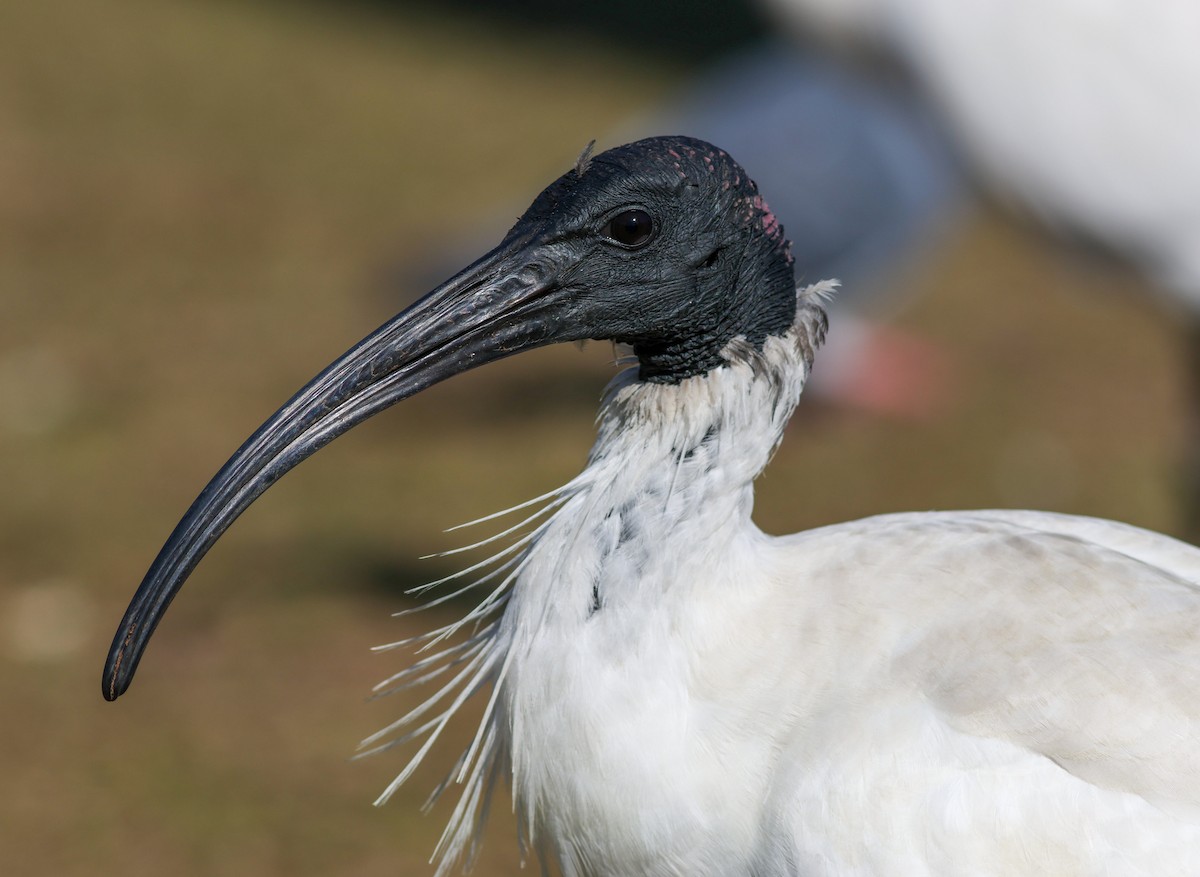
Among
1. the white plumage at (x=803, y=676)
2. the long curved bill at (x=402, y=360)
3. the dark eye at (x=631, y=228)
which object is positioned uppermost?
the dark eye at (x=631, y=228)

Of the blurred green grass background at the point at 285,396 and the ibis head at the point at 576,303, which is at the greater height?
the blurred green grass background at the point at 285,396

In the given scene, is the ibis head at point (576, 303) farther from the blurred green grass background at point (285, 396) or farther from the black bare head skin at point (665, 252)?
the blurred green grass background at point (285, 396)

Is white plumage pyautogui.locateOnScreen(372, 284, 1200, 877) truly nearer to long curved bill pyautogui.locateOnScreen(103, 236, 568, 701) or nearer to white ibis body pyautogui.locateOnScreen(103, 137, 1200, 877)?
white ibis body pyautogui.locateOnScreen(103, 137, 1200, 877)

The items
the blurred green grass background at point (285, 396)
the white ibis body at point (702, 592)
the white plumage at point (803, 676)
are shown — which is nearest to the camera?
the white plumage at point (803, 676)

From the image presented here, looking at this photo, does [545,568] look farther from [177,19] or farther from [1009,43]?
[177,19]

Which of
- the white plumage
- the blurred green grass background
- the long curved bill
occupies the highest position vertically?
the blurred green grass background

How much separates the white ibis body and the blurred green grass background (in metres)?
1.82

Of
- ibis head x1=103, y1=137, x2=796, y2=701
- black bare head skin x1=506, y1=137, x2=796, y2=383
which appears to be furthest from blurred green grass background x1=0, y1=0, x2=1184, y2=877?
black bare head skin x1=506, y1=137, x2=796, y2=383

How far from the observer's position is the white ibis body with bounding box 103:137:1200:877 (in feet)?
7.87

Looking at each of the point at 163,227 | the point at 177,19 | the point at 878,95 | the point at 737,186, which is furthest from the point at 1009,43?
the point at 177,19

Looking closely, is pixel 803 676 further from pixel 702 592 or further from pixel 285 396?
pixel 285 396

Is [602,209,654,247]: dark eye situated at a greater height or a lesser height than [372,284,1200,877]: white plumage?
greater

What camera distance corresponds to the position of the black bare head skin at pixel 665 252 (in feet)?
8.11

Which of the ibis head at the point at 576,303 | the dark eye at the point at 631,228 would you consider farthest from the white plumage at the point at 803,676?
the dark eye at the point at 631,228
